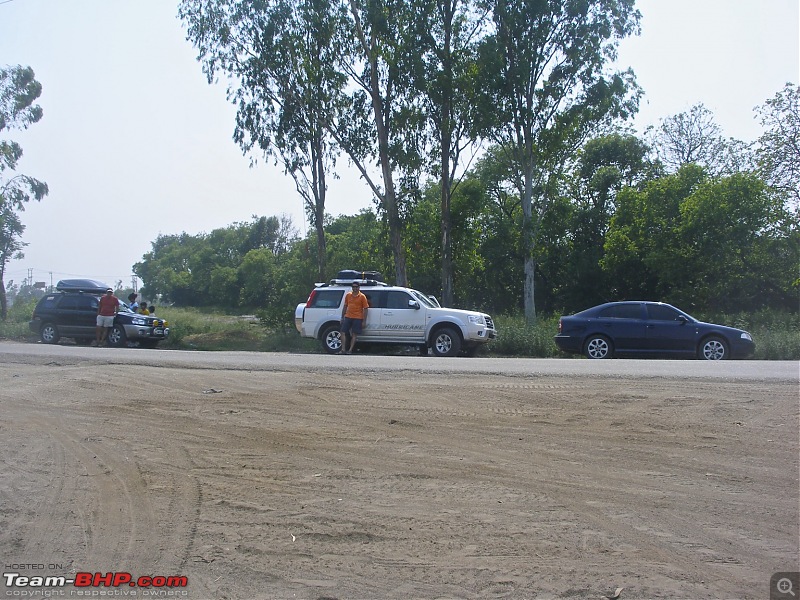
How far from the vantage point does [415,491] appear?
692cm

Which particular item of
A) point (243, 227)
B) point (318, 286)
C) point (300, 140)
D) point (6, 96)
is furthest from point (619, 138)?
point (243, 227)

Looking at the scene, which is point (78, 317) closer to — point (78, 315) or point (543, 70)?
point (78, 315)

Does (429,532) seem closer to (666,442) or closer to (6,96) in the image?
(666,442)

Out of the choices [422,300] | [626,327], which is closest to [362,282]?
[422,300]

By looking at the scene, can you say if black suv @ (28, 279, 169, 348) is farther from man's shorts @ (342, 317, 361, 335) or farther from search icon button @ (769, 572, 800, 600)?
search icon button @ (769, 572, 800, 600)

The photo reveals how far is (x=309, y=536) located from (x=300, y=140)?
A: 2647 cm

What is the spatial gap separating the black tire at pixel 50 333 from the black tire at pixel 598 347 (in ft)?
55.1

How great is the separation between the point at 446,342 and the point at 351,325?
8.01ft

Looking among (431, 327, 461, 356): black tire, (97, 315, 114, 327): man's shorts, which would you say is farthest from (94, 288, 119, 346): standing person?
(431, 327, 461, 356): black tire

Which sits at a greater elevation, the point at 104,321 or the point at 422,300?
the point at 422,300

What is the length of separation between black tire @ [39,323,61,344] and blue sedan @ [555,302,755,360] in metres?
16.1

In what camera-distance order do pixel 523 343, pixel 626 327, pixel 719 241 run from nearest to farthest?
1. pixel 626 327
2. pixel 523 343
3. pixel 719 241

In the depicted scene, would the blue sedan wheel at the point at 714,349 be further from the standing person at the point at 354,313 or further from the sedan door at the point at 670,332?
the standing person at the point at 354,313

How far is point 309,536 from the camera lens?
604 centimetres
